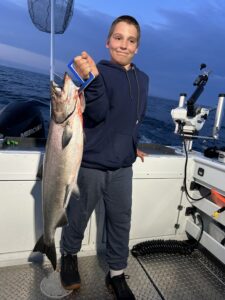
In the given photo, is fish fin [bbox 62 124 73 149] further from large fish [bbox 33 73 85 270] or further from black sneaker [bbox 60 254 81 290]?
black sneaker [bbox 60 254 81 290]

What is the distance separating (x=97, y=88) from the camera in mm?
2354

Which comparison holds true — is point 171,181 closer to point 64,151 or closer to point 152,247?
point 152,247

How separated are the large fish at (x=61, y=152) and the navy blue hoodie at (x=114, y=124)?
463mm

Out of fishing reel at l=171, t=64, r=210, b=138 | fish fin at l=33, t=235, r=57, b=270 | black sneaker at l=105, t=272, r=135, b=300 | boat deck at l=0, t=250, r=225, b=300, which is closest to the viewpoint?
fish fin at l=33, t=235, r=57, b=270

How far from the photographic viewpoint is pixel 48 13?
3.85 m

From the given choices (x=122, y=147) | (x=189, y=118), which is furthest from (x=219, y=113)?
(x=122, y=147)

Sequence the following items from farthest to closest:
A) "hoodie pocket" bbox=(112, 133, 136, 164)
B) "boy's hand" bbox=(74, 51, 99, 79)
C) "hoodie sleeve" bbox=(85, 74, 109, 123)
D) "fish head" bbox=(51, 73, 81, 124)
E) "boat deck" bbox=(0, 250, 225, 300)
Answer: "boat deck" bbox=(0, 250, 225, 300) → "hoodie pocket" bbox=(112, 133, 136, 164) → "hoodie sleeve" bbox=(85, 74, 109, 123) → "boy's hand" bbox=(74, 51, 99, 79) → "fish head" bbox=(51, 73, 81, 124)

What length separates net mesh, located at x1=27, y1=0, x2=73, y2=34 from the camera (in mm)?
3861

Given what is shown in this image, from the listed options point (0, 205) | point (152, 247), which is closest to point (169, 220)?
point (152, 247)

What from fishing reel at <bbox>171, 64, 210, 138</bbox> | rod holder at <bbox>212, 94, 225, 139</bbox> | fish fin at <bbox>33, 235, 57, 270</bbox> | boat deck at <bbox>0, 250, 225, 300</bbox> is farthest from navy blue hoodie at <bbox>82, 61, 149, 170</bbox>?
rod holder at <bbox>212, 94, 225, 139</bbox>

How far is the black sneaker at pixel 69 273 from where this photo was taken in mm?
3139

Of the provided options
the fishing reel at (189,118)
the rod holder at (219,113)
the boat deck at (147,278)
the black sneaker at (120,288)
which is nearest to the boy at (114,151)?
the black sneaker at (120,288)

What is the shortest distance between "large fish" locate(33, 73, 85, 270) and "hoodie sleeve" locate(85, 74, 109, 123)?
4.2 inches

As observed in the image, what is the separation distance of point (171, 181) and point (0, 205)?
199 centimetres
